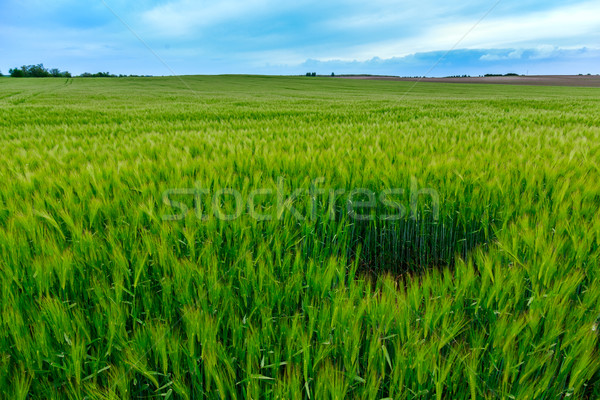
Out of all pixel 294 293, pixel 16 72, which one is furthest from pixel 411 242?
pixel 16 72

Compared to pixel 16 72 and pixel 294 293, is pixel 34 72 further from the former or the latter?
pixel 294 293

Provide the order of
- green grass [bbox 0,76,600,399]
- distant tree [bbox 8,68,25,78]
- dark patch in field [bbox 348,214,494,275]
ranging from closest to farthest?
green grass [bbox 0,76,600,399] → dark patch in field [bbox 348,214,494,275] → distant tree [bbox 8,68,25,78]

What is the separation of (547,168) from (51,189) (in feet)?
8.80

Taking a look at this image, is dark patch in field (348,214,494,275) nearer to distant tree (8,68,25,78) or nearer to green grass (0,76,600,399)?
green grass (0,76,600,399)

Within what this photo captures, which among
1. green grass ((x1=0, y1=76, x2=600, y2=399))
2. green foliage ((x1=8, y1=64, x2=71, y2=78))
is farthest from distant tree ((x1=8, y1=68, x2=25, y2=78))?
green grass ((x1=0, y1=76, x2=600, y2=399))

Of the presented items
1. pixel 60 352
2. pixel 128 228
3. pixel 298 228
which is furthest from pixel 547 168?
pixel 60 352

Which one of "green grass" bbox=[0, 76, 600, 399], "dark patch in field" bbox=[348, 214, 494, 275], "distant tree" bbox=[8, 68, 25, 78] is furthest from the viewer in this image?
"distant tree" bbox=[8, 68, 25, 78]

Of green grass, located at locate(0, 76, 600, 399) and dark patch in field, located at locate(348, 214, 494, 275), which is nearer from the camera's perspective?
green grass, located at locate(0, 76, 600, 399)

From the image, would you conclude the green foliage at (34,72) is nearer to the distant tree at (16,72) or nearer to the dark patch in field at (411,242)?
the distant tree at (16,72)

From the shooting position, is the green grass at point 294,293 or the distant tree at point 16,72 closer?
the green grass at point 294,293

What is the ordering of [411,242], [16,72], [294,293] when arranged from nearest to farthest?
[294,293] < [411,242] < [16,72]

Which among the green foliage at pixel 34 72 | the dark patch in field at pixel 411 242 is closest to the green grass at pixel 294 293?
the dark patch in field at pixel 411 242

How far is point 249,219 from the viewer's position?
1.34m

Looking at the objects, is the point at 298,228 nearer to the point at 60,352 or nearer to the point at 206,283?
the point at 206,283
